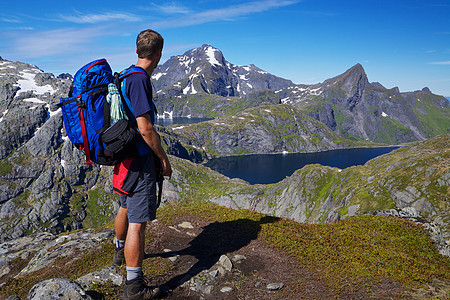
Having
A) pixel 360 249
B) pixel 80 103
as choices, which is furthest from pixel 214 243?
pixel 80 103

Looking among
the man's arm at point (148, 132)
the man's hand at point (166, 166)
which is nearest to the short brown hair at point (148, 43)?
the man's arm at point (148, 132)

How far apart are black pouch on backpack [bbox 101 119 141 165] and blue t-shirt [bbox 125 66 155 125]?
1.60ft

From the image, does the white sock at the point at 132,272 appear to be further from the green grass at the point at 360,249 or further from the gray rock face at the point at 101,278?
the green grass at the point at 360,249

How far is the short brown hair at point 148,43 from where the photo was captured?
7020 mm

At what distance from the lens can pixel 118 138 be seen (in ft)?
22.0

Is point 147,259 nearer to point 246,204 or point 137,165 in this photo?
point 137,165

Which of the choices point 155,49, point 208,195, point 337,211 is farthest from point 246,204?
point 155,49

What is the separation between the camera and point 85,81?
6867mm

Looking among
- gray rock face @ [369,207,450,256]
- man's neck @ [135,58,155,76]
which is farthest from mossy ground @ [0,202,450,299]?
man's neck @ [135,58,155,76]

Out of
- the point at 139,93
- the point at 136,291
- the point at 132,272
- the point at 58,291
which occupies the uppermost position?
the point at 139,93

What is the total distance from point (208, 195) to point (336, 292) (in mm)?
155811

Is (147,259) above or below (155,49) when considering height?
below

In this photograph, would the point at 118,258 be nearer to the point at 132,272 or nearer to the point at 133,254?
the point at 132,272

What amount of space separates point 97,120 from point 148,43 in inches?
96.4
